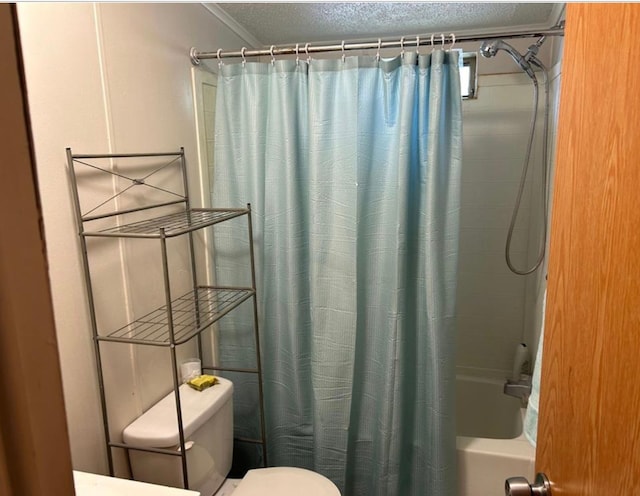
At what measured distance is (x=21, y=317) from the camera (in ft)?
1.17

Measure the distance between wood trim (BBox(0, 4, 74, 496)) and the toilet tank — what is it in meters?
1.17

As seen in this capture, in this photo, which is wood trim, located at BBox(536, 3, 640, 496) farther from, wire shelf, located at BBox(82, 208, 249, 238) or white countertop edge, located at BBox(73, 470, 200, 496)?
wire shelf, located at BBox(82, 208, 249, 238)

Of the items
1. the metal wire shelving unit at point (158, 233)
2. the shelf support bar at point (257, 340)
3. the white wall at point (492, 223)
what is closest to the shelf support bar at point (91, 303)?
the metal wire shelving unit at point (158, 233)

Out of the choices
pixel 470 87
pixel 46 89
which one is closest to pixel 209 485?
pixel 46 89

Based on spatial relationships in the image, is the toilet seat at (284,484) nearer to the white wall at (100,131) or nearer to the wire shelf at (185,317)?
the white wall at (100,131)

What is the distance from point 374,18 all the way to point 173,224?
129 cm

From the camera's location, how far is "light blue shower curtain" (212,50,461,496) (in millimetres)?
1766

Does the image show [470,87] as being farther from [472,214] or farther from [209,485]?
[209,485]

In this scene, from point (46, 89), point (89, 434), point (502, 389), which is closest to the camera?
point (46, 89)

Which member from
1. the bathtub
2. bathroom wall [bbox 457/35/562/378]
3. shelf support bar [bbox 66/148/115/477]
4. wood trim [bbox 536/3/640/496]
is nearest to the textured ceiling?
bathroom wall [bbox 457/35/562/378]

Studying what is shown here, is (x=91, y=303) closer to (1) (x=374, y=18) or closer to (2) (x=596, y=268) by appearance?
(2) (x=596, y=268)

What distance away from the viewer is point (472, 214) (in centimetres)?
260

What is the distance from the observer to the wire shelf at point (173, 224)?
1.34 metres

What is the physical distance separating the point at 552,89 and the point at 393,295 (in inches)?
48.3
